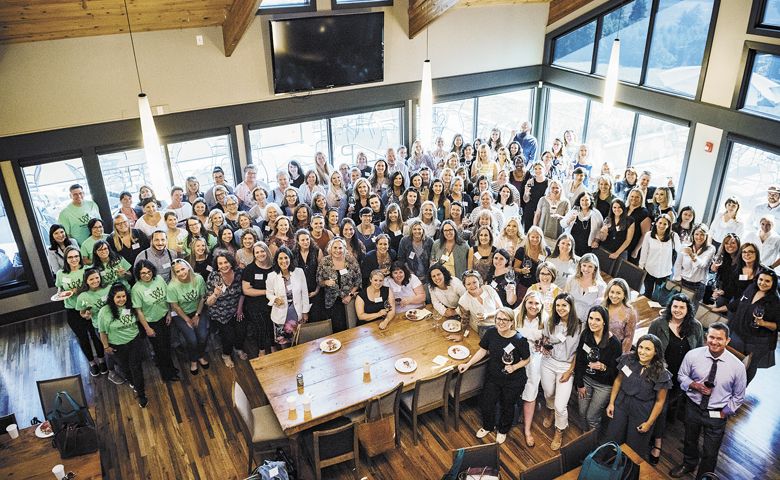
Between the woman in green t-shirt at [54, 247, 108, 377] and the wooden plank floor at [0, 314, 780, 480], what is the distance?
0.30 m

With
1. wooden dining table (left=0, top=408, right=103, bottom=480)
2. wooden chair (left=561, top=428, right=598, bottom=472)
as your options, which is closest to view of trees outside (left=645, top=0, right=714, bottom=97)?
wooden chair (left=561, top=428, right=598, bottom=472)

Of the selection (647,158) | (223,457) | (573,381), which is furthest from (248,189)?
(647,158)

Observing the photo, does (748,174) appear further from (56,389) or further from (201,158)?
(56,389)

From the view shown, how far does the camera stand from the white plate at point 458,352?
5996 mm

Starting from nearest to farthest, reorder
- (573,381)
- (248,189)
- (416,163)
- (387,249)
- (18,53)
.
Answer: (573,381), (387,249), (18,53), (248,189), (416,163)

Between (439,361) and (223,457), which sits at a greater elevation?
(439,361)

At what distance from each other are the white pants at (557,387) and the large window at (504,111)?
7274 millimetres

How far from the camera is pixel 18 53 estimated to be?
7.76 metres

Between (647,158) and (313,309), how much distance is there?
7201mm

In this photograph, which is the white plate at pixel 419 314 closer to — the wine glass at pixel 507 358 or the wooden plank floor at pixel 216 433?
the wooden plank floor at pixel 216 433

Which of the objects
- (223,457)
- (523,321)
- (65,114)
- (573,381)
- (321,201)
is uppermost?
(65,114)

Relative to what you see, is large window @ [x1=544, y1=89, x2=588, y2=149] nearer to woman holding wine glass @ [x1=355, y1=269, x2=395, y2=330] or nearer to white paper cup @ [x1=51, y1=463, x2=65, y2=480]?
woman holding wine glass @ [x1=355, y1=269, x2=395, y2=330]

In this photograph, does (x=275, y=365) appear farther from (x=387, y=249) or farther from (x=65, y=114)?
(x=65, y=114)

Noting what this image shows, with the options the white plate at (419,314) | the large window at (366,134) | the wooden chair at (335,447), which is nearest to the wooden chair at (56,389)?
the wooden chair at (335,447)
